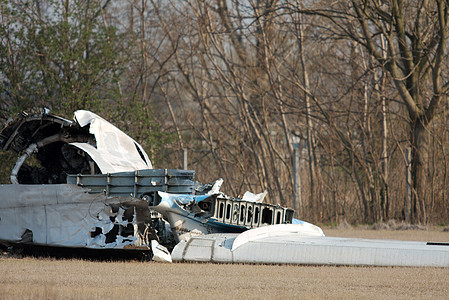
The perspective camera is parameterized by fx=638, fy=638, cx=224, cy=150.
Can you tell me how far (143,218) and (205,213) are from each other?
1.06m

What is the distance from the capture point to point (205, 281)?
276 inches

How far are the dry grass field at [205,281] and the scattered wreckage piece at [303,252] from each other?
0.23 metres

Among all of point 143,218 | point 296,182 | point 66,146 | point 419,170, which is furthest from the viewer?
point 296,182

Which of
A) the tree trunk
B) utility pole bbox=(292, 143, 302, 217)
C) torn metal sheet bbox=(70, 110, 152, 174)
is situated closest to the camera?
torn metal sheet bbox=(70, 110, 152, 174)

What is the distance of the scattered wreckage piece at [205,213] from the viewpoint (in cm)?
950

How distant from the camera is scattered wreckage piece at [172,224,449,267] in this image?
341 inches

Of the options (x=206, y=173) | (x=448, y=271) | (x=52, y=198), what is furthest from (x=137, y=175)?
(x=206, y=173)

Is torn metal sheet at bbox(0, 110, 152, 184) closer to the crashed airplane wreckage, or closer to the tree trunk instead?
the crashed airplane wreckage

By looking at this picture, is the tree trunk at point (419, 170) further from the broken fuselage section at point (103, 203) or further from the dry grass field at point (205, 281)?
the dry grass field at point (205, 281)

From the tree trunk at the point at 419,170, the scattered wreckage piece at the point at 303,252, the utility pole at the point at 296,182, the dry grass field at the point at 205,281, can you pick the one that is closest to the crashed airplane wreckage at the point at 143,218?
the scattered wreckage piece at the point at 303,252

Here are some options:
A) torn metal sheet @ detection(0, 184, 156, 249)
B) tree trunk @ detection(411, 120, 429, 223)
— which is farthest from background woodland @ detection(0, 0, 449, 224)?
torn metal sheet @ detection(0, 184, 156, 249)

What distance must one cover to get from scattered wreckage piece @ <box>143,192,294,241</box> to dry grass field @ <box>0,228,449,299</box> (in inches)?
37.8

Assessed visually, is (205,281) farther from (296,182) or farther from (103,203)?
(296,182)

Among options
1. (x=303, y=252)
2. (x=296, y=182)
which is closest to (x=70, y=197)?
(x=303, y=252)
